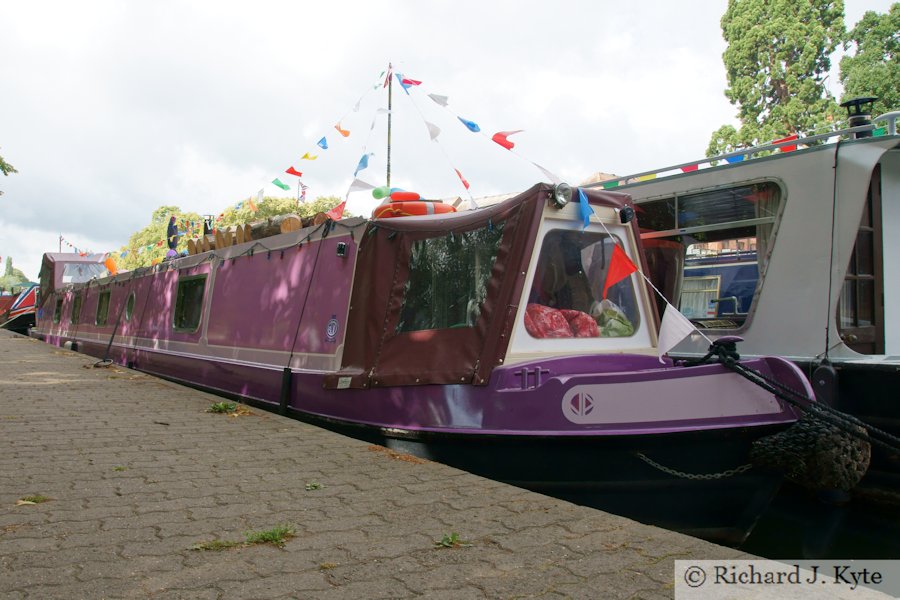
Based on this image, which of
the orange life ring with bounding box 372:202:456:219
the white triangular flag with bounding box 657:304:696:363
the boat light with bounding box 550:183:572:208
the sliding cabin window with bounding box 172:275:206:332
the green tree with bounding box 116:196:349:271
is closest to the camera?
the white triangular flag with bounding box 657:304:696:363

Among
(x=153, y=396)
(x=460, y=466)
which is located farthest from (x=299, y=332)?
(x=460, y=466)

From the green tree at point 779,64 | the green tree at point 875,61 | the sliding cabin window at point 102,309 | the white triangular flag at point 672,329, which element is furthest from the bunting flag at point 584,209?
the green tree at point 875,61

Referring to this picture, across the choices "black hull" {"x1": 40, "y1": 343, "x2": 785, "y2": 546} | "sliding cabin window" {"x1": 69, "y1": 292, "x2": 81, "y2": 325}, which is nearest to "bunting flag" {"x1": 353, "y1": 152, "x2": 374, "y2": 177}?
"black hull" {"x1": 40, "y1": 343, "x2": 785, "y2": 546}

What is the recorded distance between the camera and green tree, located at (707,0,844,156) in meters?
26.2

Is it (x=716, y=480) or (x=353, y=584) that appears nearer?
(x=353, y=584)

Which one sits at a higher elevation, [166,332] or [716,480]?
[166,332]

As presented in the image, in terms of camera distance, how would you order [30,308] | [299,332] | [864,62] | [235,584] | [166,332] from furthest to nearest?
[30,308]
[864,62]
[166,332]
[299,332]
[235,584]

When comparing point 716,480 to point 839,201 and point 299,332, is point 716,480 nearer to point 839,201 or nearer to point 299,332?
point 839,201

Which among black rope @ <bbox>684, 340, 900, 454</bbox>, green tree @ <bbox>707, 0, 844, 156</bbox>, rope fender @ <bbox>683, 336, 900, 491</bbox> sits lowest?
rope fender @ <bbox>683, 336, 900, 491</bbox>

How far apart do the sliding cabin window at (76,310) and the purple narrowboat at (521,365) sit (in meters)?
13.5

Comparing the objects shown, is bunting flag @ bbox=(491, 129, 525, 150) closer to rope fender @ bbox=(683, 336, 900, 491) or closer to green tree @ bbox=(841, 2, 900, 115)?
rope fender @ bbox=(683, 336, 900, 491)

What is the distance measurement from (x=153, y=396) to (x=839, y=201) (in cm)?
734

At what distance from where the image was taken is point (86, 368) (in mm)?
12086

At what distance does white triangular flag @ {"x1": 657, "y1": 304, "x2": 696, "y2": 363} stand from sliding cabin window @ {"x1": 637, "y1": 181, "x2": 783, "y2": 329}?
197cm
